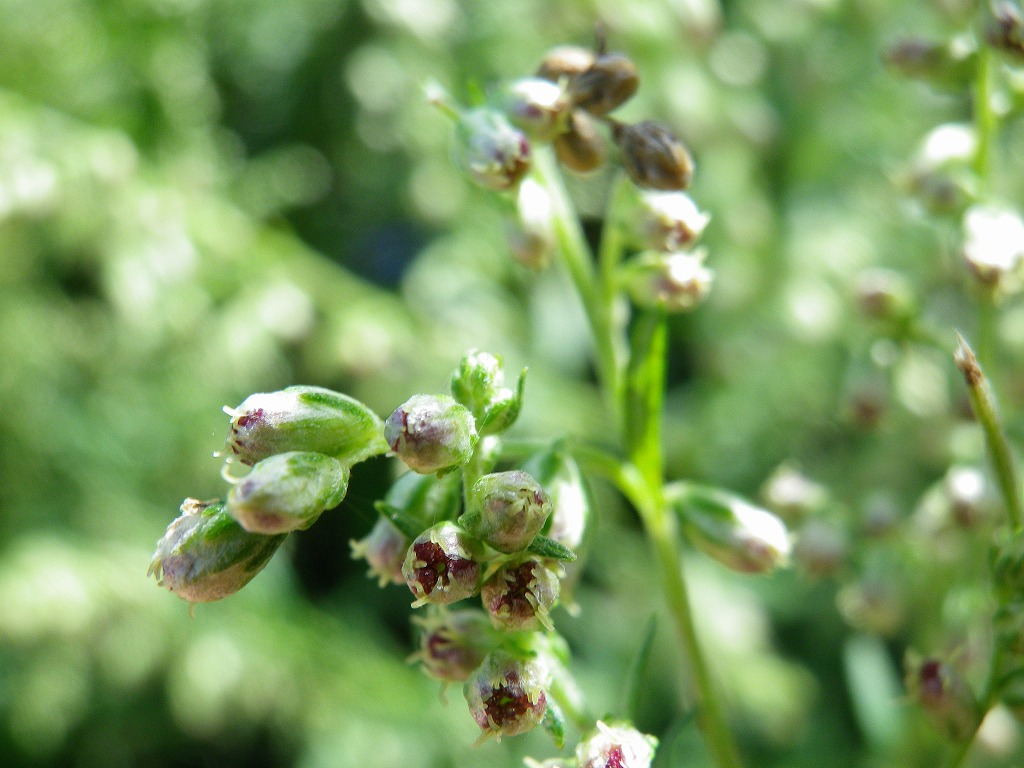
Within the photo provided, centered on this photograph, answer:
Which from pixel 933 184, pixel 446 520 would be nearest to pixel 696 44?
pixel 933 184

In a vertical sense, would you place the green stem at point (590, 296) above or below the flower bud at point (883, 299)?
above

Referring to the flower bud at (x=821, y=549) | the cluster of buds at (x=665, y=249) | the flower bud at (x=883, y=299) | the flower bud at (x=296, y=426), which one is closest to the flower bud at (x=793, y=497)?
the flower bud at (x=821, y=549)

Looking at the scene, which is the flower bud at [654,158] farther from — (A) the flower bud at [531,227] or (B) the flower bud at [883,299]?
(B) the flower bud at [883,299]

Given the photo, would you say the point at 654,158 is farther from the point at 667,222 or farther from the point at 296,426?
the point at 296,426

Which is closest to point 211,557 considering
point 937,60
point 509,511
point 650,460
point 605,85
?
point 509,511

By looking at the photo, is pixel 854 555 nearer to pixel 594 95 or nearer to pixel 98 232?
pixel 594 95

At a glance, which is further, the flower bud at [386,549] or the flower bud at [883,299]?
the flower bud at [883,299]
